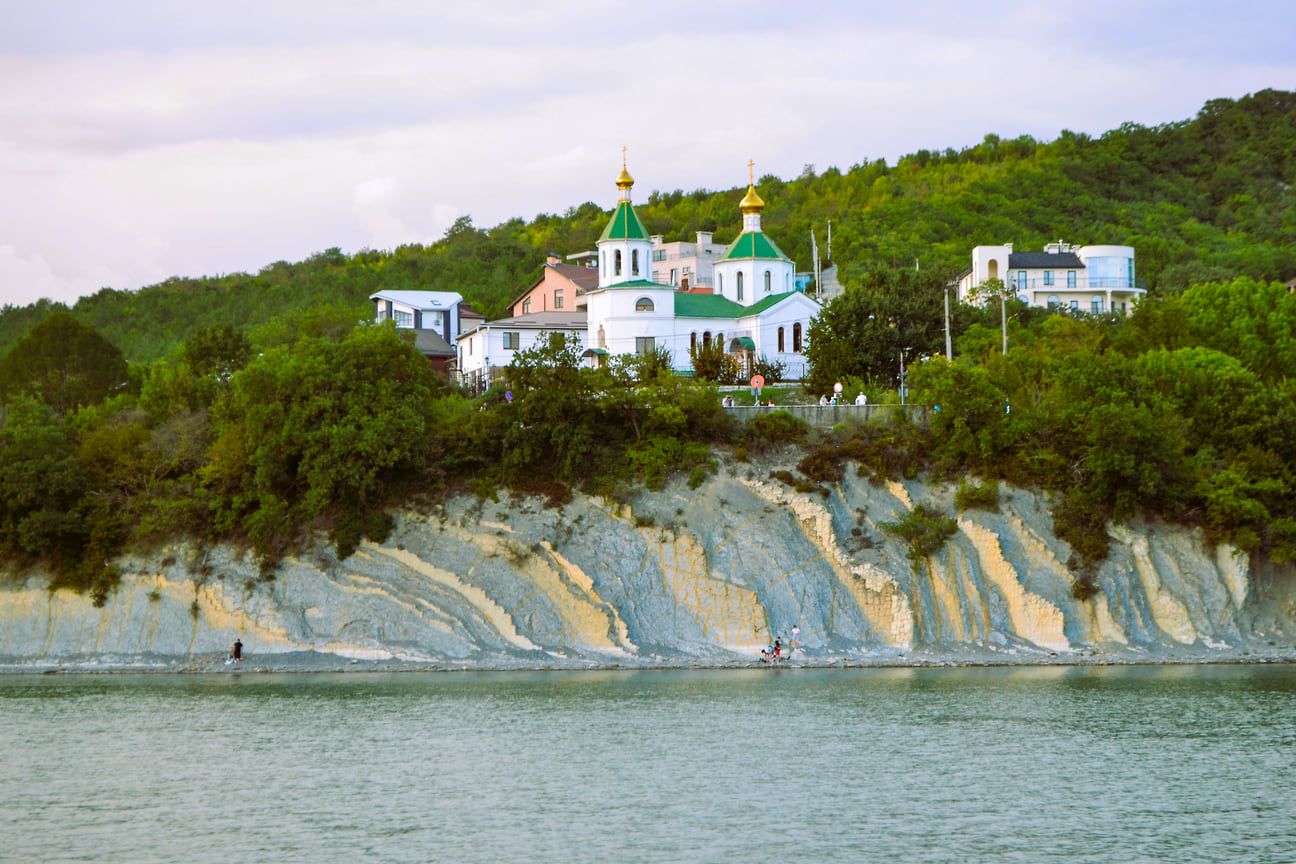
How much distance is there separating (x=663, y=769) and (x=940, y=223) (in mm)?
94969

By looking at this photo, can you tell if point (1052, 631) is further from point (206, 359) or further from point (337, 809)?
point (206, 359)

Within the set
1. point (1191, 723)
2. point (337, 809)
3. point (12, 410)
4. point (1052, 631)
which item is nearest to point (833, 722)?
point (1191, 723)

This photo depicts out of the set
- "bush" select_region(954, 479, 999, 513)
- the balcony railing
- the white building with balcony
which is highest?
the white building with balcony

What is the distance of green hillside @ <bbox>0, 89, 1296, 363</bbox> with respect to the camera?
116 meters

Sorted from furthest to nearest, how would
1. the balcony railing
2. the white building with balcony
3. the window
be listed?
the white building with balcony, the window, the balcony railing

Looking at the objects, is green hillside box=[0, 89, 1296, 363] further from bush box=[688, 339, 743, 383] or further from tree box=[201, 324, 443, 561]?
tree box=[201, 324, 443, 561]

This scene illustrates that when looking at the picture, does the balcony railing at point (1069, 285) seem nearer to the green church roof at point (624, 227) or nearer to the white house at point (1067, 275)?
the white house at point (1067, 275)

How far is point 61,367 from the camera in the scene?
71.2 m

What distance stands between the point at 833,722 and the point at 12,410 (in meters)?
41.0

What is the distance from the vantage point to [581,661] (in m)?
54.8

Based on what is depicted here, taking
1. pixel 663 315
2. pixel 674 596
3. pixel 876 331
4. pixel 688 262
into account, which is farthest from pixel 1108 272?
pixel 674 596

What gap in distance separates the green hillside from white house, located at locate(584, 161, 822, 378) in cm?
2451

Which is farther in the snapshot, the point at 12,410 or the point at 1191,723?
the point at 12,410

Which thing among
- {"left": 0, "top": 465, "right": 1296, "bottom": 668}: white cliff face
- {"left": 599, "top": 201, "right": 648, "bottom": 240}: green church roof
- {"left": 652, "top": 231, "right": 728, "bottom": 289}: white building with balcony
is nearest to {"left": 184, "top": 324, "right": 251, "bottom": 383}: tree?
{"left": 0, "top": 465, "right": 1296, "bottom": 668}: white cliff face
